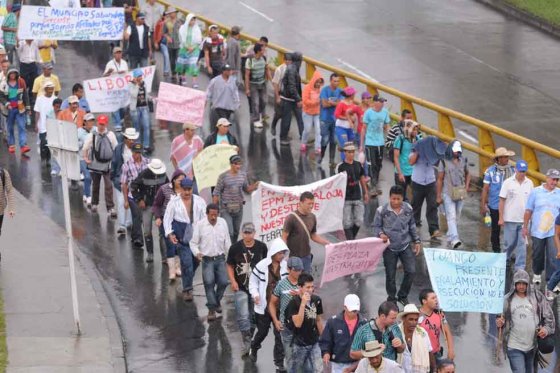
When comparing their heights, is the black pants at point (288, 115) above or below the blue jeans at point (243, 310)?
below

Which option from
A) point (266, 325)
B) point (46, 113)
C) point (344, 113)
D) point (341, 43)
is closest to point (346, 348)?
point (266, 325)

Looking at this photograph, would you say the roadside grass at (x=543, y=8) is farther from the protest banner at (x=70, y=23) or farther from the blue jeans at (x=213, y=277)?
the blue jeans at (x=213, y=277)

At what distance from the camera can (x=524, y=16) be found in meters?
37.1

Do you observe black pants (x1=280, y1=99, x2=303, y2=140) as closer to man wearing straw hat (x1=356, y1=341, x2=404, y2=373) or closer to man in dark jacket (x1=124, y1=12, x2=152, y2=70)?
man in dark jacket (x1=124, y1=12, x2=152, y2=70)

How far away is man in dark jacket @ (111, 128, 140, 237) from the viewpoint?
1978cm

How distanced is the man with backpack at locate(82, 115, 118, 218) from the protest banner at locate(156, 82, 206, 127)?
3.36m

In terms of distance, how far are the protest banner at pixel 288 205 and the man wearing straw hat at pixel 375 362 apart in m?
5.30

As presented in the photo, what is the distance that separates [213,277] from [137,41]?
13373 millimetres

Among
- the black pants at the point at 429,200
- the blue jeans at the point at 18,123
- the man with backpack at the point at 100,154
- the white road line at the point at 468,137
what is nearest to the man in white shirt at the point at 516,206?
the black pants at the point at 429,200

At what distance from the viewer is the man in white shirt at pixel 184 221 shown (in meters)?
17.3

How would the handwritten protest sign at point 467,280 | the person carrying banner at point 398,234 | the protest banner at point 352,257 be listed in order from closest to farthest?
the handwritten protest sign at point 467,280
the protest banner at point 352,257
the person carrying banner at point 398,234

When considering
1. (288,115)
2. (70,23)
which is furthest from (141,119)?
(70,23)

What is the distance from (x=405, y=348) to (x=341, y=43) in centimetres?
2186

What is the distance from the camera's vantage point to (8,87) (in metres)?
24.1
